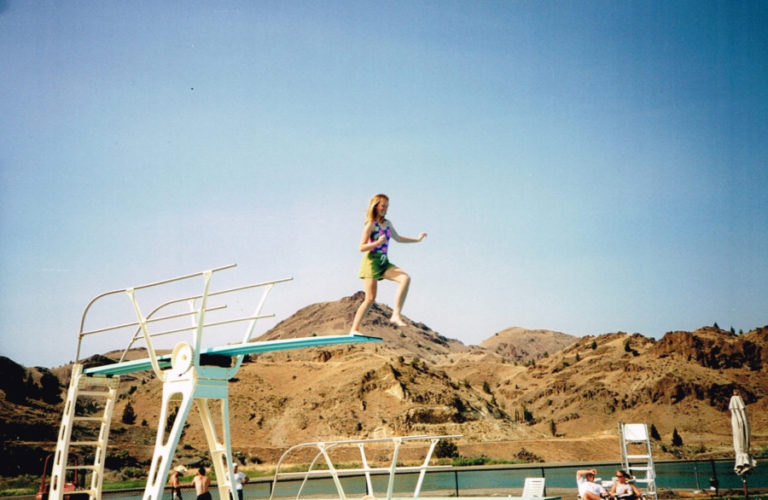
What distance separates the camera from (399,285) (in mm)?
9883

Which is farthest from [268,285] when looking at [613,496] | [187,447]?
[187,447]

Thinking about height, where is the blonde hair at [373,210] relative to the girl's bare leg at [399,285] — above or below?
above

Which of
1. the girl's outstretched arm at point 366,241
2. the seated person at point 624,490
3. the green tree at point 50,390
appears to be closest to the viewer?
the girl's outstretched arm at point 366,241

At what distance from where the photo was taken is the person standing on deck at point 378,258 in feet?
32.1

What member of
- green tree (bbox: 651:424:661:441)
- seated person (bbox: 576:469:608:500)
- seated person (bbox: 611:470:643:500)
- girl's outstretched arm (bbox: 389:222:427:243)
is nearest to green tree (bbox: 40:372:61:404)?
green tree (bbox: 651:424:661:441)

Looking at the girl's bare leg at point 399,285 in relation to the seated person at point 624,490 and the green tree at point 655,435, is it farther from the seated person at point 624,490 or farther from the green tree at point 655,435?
the green tree at point 655,435

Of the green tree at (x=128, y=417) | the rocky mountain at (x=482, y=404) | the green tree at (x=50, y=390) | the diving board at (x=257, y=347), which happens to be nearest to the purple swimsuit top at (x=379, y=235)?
the diving board at (x=257, y=347)

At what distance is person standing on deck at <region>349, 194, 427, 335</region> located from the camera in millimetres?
9789

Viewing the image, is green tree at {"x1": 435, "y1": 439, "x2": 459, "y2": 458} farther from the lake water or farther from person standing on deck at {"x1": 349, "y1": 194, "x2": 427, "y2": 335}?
person standing on deck at {"x1": 349, "y1": 194, "x2": 427, "y2": 335}

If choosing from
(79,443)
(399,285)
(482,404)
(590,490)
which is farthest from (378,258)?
(482,404)

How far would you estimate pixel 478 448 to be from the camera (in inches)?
3049

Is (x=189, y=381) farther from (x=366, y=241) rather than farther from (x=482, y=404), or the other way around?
(x=482, y=404)

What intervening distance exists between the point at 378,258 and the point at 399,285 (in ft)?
1.55

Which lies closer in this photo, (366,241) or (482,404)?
(366,241)
